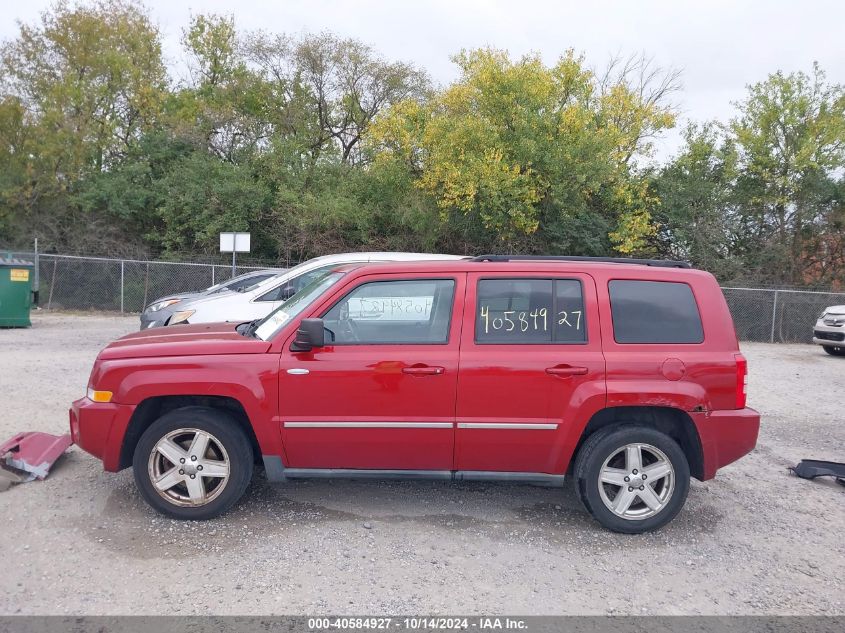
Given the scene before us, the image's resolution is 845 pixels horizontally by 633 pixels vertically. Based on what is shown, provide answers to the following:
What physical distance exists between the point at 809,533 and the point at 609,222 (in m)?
17.6

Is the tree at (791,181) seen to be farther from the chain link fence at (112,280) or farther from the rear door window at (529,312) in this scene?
the rear door window at (529,312)

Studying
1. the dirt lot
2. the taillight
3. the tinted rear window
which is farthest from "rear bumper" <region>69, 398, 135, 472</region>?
the taillight

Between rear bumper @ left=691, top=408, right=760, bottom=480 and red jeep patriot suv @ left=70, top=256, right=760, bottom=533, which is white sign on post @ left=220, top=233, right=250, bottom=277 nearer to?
red jeep patriot suv @ left=70, top=256, right=760, bottom=533

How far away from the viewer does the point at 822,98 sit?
815 inches

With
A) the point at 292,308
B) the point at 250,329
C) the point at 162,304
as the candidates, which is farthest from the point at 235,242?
the point at 292,308

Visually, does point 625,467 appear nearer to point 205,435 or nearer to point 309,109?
point 205,435

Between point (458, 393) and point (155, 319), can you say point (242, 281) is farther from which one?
point (458, 393)

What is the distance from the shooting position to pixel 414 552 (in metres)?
4.02

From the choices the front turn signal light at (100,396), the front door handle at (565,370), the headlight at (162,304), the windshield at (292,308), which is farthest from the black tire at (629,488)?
the headlight at (162,304)

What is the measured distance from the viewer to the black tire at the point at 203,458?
4285mm

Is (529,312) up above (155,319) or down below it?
above

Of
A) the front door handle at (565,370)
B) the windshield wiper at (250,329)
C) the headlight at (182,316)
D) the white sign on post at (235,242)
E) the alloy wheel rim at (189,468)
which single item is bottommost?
the alloy wheel rim at (189,468)

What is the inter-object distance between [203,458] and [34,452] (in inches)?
75.0

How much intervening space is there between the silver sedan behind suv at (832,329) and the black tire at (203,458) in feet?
47.9
